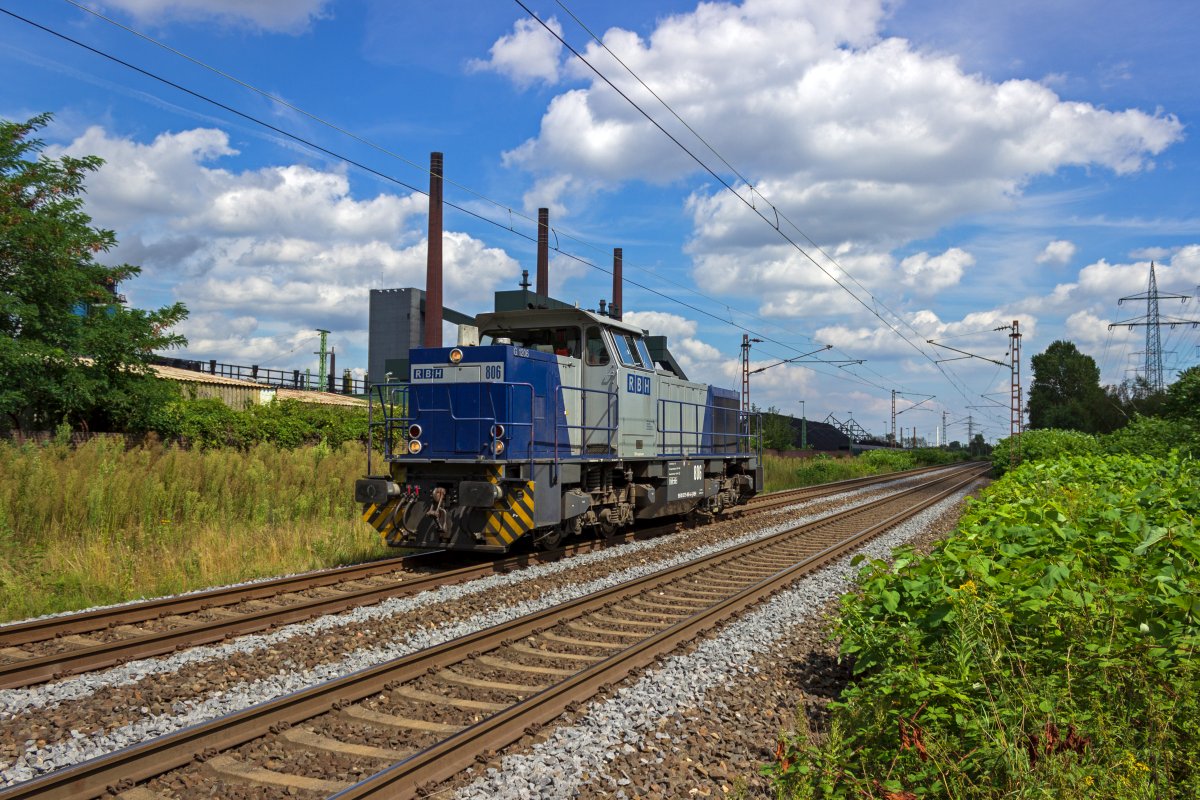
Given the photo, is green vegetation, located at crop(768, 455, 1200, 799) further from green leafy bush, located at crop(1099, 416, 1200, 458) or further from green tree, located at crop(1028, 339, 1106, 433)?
green tree, located at crop(1028, 339, 1106, 433)

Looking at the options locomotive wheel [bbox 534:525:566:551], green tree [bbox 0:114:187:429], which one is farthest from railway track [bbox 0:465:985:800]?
green tree [bbox 0:114:187:429]

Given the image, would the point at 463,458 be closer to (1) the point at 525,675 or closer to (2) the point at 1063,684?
(1) the point at 525,675

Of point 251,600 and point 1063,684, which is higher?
point 1063,684

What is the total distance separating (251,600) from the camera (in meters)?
A: 7.79

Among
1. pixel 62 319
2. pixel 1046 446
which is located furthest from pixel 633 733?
pixel 1046 446

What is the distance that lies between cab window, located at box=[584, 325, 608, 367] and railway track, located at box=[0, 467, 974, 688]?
10.5ft

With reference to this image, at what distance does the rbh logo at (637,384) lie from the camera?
12088 millimetres

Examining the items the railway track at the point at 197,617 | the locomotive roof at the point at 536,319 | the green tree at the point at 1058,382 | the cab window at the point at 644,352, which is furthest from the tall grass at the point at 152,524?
the green tree at the point at 1058,382

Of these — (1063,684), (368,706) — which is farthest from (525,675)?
(1063,684)

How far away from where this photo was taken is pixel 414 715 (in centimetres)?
483

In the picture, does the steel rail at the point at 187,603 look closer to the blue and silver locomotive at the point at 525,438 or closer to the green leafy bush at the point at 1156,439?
the blue and silver locomotive at the point at 525,438

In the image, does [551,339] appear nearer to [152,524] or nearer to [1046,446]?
[152,524]

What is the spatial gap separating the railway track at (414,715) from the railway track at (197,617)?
1.96 metres

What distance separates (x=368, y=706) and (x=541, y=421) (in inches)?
232
